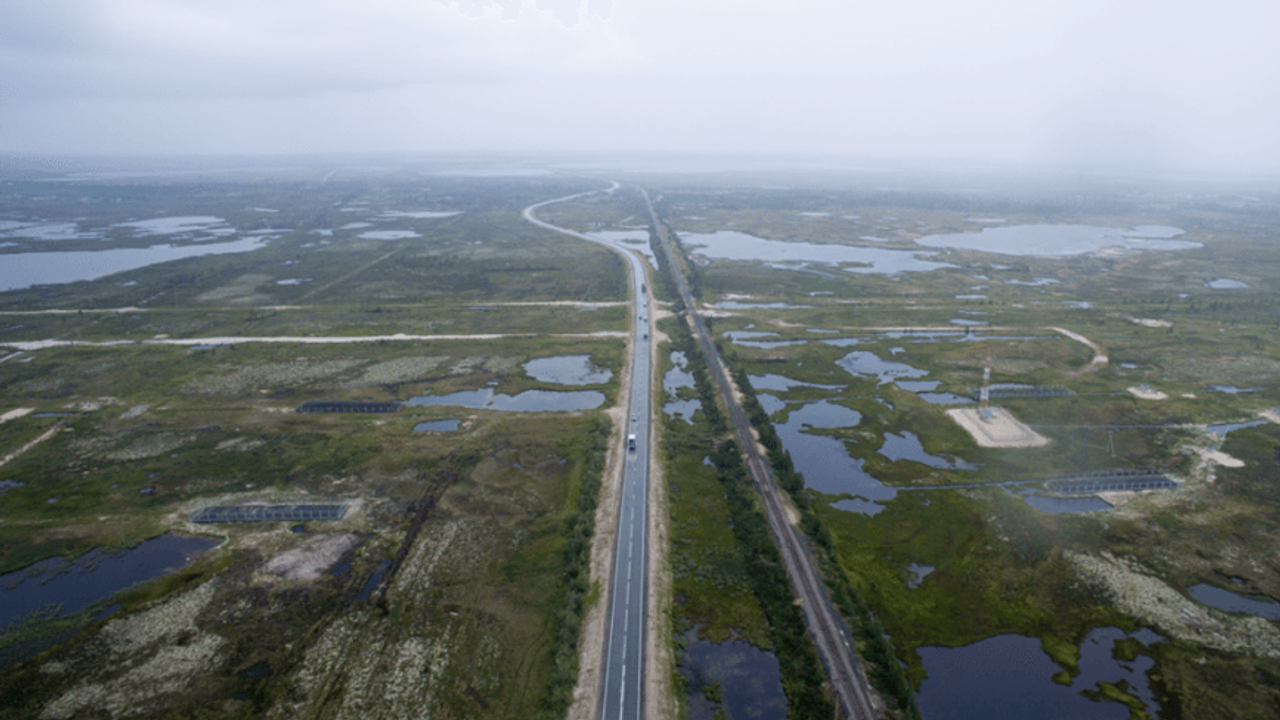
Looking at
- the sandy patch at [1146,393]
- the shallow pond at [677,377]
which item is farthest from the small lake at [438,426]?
the sandy patch at [1146,393]

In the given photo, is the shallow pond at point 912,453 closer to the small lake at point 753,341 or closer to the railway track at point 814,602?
the railway track at point 814,602

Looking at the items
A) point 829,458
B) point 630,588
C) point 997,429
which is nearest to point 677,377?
point 829,458

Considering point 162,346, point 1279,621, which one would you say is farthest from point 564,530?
Answer: point 162,346

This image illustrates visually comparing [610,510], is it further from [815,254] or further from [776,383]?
[815,254]

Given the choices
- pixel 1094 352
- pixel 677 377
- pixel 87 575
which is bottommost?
pixel 87 575

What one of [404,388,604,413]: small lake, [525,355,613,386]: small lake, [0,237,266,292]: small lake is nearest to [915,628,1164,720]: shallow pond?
[404,388,604,413]: small lake

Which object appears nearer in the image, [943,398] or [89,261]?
[943,398]

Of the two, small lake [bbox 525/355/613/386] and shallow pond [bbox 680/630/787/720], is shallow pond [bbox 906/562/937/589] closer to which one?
shallow pond [bbox 680/630/787/720]
